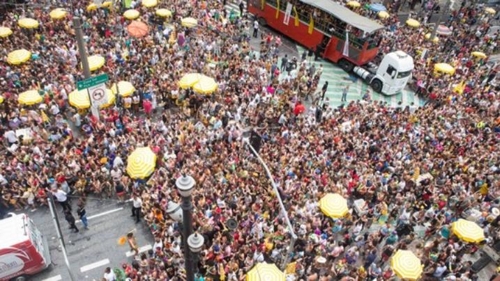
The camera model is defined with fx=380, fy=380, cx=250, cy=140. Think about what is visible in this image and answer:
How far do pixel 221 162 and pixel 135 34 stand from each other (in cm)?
1137

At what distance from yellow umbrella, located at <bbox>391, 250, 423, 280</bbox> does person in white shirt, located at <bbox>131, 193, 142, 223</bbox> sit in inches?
364

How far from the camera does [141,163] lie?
47.7 feet

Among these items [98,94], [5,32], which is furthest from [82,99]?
[5,32]

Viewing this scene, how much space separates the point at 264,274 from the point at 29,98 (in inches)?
532

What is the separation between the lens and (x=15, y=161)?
14.7 metres

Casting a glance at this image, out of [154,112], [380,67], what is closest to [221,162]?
[154,112]

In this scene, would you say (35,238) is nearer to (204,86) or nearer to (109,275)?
(109,275)

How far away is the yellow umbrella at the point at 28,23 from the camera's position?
22.6 metres

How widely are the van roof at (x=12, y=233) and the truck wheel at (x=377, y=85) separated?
2145cm

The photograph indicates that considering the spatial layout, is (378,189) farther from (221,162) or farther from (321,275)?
(221,162)

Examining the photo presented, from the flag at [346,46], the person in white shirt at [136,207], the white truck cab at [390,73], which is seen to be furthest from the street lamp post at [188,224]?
the flag at [346,46]

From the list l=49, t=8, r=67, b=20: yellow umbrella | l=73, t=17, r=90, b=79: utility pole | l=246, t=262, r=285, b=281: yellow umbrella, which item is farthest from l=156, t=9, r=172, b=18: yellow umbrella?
l=246, t=262, r=285, b=281: yellow umbrella

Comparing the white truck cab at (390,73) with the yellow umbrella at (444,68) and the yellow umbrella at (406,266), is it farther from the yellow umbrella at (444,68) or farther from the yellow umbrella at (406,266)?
the yellow umbrella at (406,266)

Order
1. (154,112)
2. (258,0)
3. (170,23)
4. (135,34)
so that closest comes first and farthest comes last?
(154,112) < (135,34) < (170,23) < (258,0)
